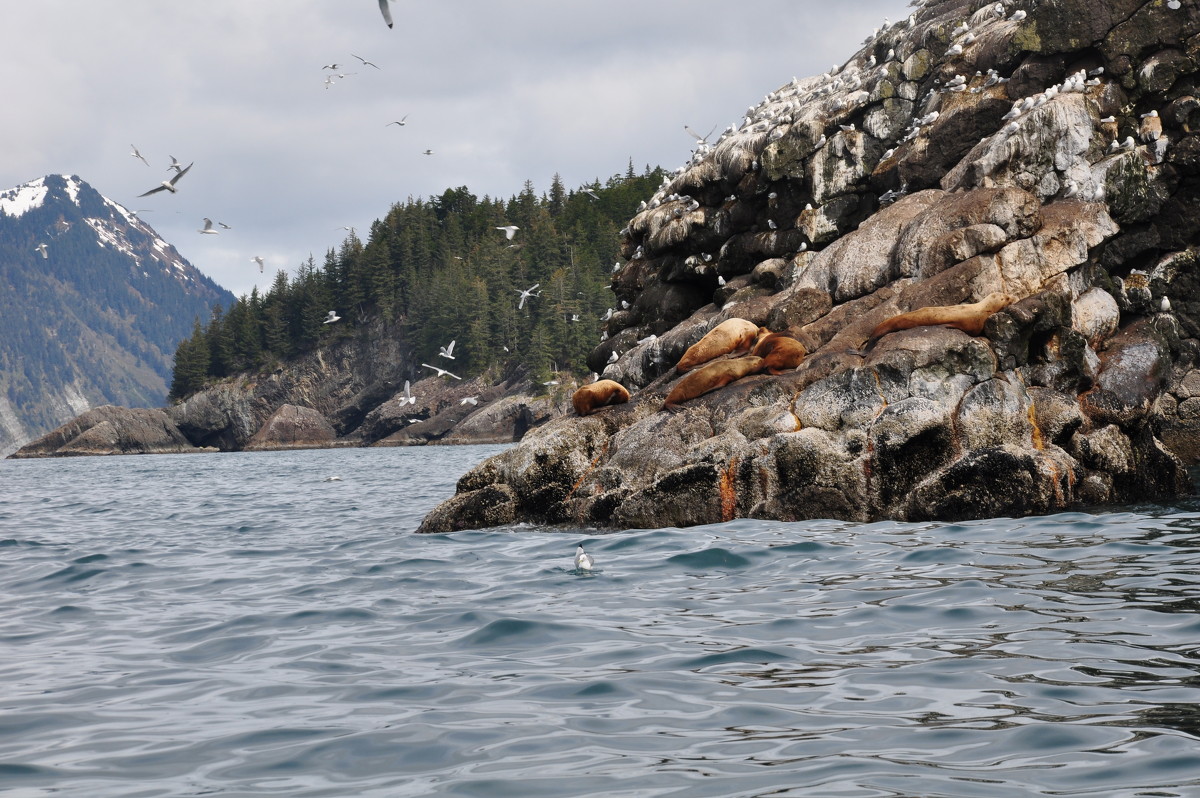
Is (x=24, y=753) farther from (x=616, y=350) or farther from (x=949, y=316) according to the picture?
(x=616, y=350)

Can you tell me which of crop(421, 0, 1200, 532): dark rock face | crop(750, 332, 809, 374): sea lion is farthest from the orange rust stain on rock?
crop(750, 332, 809, 374): sea lion

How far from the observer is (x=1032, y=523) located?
1255 centimetres

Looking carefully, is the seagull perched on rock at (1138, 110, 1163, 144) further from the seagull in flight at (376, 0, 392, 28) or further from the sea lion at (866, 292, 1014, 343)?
the seagull in flight at (376, 0, 392, 28)

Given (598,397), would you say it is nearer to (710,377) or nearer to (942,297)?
(710,377)

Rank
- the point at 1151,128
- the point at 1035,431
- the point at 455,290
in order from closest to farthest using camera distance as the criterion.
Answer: the point at 1035,431, the point at 1151,128, the point at 455,290

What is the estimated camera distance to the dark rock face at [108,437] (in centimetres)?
9094

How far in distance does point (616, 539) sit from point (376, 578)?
342 cm

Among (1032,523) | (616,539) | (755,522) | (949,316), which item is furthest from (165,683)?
(949,316)

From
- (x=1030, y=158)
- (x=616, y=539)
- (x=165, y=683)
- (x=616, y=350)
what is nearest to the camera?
(x=165, y=683)

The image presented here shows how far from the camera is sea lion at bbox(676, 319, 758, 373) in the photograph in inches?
713

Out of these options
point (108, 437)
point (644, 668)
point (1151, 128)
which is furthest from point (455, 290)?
point (644, 668)

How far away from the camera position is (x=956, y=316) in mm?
15852

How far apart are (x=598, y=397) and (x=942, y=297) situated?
6.29m

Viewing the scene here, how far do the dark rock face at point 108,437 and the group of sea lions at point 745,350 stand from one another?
280 feet
